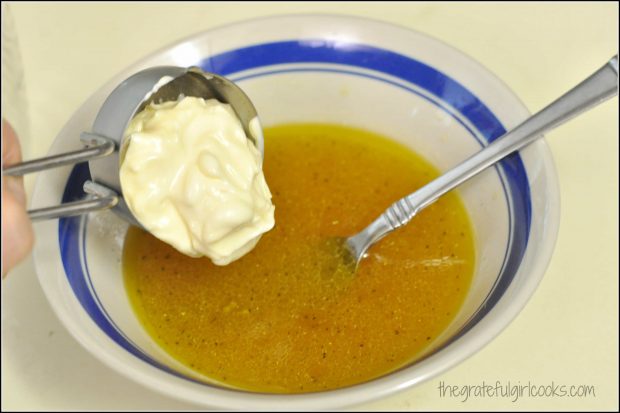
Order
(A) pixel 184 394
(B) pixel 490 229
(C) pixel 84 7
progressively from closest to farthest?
1. (A) pixel 184 394
2. (B) pixel 490 229
3. (C) pixel 84 7

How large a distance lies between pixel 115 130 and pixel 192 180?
0.44ft

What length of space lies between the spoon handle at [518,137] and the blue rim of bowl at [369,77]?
0.04 metres

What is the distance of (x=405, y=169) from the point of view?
4.55 feet

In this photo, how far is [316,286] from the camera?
4.04 feet

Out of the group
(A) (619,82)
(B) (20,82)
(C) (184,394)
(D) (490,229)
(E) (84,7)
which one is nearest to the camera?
(C) (184,394)

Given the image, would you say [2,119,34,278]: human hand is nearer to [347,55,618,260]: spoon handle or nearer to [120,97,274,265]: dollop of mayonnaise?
[120,97,274,265]: dollop of mayonnaise

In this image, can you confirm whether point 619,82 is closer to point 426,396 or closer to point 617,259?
point 617,259

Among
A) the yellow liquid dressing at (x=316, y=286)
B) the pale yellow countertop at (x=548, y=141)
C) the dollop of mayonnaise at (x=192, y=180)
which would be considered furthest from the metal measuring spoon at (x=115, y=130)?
the pale yellow countertop at (x=548, y=141)

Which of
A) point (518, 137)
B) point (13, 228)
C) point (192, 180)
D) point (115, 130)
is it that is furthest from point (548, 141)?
point (13, 228)

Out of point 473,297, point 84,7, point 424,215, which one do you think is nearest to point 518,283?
point 473,297

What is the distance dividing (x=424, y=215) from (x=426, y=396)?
0.34m

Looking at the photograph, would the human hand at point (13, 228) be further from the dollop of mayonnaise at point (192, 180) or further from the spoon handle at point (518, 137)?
the spoon handle at point (518, 137)

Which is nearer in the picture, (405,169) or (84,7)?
(405,169)

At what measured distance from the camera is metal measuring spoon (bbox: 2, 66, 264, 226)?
1001 millimetres
